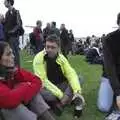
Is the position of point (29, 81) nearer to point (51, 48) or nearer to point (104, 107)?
point (51, 48)

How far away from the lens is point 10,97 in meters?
4.43

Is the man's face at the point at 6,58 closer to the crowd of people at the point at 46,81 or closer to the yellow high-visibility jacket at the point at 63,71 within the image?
the crowd of people at the point at 46,81

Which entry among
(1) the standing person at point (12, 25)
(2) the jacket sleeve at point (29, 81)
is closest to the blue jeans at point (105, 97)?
(2) the jacket sleeve at point (29, 81)

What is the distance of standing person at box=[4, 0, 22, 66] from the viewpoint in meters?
9.24

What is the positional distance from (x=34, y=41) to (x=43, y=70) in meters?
10.4

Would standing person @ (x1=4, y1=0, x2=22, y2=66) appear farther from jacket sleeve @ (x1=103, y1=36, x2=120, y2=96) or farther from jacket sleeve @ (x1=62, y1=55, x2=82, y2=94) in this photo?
jacket sleeve @ (x1=103, y1=36, x2=120, y2=96)

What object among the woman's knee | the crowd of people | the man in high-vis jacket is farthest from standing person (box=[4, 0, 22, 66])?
the man in high-vis jacket

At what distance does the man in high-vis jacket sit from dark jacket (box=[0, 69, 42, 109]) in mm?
1397

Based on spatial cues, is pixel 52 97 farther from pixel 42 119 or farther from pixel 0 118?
pixel 0 118

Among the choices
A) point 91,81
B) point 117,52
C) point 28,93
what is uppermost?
point 117,52

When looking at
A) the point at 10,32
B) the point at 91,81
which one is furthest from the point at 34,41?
the point at 10,32

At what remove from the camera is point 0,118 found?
15.1 feet

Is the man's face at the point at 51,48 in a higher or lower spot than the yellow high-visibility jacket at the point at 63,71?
higher

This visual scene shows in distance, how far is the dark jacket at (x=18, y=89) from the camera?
14.5ft
